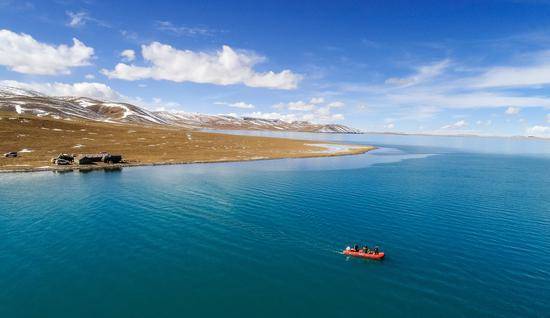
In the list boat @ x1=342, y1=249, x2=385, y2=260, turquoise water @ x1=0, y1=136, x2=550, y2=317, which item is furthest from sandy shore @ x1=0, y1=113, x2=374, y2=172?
boat @ x1=342, y1=249, x2=385, y2=260

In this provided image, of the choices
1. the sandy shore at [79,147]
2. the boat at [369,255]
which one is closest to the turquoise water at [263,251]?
the boat at [369,255]

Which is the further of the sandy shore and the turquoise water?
the sandy shore

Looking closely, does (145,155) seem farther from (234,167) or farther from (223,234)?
(223,234)

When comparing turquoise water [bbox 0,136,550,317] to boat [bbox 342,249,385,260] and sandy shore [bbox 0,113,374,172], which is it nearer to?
boat [bbox 342,249,385,260]

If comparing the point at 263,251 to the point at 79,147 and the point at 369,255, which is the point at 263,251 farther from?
the point at 79,147

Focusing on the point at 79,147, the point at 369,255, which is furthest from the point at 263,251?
the point at 79,147

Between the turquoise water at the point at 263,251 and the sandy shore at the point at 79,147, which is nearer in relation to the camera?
the turquoise water at the point at 263,251

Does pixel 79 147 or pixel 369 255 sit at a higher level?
pixel 79 147

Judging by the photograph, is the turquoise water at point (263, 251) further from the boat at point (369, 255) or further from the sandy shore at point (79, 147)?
the sandy shore at point (79, 147)

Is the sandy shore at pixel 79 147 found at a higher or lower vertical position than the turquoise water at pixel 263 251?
higher
